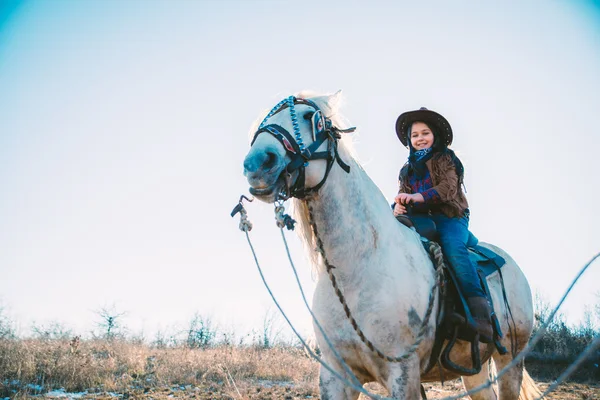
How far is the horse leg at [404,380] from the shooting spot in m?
2.52

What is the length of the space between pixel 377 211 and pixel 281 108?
3.28 feet

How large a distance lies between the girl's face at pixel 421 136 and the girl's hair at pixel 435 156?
4 centimetres

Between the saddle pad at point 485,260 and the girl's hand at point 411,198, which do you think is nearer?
the girl's hand at point 411,198

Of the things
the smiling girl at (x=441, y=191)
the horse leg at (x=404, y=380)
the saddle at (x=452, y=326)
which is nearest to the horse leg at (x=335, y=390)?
the horse leg at (x=404, y=380)

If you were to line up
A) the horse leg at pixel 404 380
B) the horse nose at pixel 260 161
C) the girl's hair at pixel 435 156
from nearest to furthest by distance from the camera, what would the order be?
the horse nose at pixel 260 161 < the horse leg at pixel 404 380 < the girl's hair at pixel 435 156

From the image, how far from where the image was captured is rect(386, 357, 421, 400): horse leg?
2.52 meters

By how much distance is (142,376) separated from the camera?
7.58 metres

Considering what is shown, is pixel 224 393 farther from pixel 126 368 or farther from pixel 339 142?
pixel 339 142

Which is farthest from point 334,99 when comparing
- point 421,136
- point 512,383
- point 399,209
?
point 512,383

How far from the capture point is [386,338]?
2.57m

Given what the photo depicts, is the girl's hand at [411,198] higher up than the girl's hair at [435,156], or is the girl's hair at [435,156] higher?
the girl's hair at [435,156]

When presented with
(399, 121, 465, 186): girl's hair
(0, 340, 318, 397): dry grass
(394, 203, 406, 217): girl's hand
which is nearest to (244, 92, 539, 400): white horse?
(394, 203, 406, 217): girl's hand

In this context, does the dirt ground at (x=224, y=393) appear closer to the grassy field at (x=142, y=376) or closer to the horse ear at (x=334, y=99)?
the grassy field at (x=142, y=376)

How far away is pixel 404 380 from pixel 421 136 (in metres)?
2.26
